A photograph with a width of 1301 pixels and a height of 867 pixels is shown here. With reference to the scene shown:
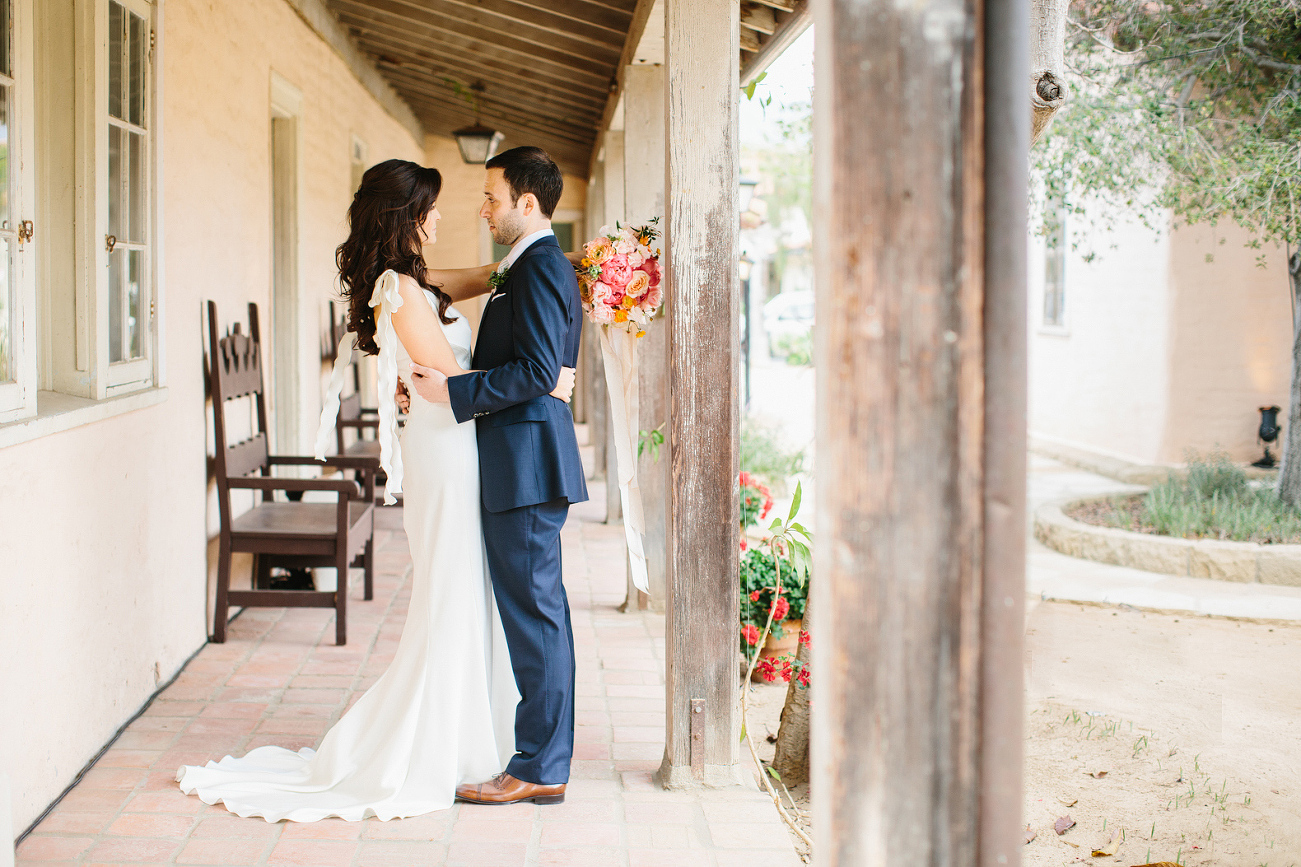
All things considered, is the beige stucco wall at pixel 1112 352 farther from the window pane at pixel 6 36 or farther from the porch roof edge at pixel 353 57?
the window pane at pixel 6 36

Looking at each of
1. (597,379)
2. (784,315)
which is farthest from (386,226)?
(784,315)

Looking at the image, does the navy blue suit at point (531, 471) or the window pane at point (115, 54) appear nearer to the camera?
the navy blue suit at point (531, 471)

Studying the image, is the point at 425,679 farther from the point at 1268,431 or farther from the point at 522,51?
the point at 1268,431

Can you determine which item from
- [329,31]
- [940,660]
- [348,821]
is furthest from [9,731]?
[329,31]

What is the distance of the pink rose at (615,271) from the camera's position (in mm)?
3172

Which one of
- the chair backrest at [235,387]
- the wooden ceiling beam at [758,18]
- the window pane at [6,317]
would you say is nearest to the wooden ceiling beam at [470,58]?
the wooden ceiling beam at [758,18]

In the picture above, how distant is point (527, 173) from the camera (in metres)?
2.91

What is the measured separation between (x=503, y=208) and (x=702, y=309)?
23.9 inches

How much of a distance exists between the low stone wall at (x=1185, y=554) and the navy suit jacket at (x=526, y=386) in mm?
5056

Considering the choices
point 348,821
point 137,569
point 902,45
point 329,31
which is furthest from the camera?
point 329,31

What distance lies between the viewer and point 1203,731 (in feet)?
13.7

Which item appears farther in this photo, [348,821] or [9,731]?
[348,821]

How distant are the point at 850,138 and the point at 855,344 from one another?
0.83ft

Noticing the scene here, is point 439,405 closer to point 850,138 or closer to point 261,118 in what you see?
point 850,138
